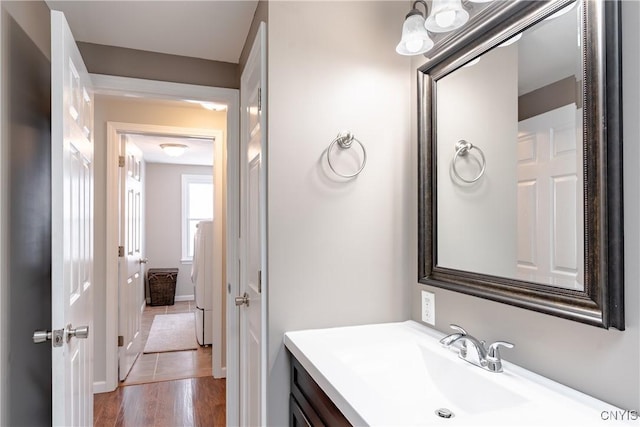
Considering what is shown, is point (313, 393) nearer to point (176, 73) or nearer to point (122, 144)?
point (176, 73)

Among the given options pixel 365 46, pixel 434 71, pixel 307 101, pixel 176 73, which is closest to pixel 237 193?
pixel 176 73

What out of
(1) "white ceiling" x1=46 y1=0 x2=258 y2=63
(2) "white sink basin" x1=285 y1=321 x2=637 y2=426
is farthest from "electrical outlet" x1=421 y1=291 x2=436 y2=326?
(1) "white ceiling" x1=46 y1=0 x2=258 y2=63

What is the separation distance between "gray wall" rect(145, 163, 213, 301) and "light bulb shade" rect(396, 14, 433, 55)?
578cm

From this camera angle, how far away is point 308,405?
126 centimetres

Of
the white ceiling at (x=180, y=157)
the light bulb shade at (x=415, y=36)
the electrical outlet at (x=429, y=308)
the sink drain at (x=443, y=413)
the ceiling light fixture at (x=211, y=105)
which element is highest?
the white ceiling at (x=180, y=157)

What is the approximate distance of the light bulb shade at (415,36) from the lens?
131 cm

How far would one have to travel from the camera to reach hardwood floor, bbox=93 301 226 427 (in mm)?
2611

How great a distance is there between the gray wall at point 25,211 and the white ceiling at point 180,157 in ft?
7.28

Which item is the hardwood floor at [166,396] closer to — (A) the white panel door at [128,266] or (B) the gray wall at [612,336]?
(A) the white panel door at [128,266]

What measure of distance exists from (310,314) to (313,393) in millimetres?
330

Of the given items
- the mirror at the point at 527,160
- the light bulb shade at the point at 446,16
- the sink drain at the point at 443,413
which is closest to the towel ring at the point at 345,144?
the mirror at the point at 527,160

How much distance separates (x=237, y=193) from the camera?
91.6 inches

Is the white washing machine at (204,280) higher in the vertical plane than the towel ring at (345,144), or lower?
lower

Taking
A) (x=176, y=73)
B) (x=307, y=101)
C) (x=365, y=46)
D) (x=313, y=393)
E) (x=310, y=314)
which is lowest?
(x=313, y=393)
